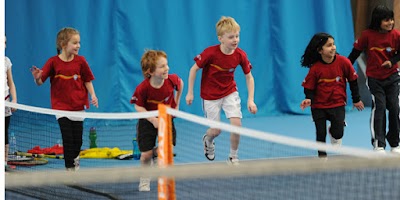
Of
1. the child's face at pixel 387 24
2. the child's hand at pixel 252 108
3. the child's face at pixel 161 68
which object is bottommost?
the child's hand at pixel 252 108

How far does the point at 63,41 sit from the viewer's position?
7301mm

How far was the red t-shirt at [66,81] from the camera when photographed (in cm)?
734

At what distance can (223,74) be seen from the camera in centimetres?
756

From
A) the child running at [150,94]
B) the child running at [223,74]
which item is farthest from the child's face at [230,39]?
the child running at [150,94]

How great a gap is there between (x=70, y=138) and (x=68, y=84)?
0.45 metres

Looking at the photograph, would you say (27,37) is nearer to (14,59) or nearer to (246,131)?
(14,59)

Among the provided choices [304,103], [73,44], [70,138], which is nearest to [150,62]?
[73,44]

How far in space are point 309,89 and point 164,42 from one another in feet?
14.0

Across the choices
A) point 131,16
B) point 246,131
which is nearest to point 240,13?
point 131,16

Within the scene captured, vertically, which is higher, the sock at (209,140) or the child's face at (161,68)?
the child's face at (161,68)

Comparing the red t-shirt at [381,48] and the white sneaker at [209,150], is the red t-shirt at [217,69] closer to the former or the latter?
the white sneaker at [209,150]

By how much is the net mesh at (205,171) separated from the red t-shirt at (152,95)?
324mm

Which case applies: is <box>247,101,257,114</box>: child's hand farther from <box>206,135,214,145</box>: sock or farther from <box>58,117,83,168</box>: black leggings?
<box>58,117,83,168</box>: black leggings

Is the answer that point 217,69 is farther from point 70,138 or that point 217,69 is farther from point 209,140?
point 70,138
